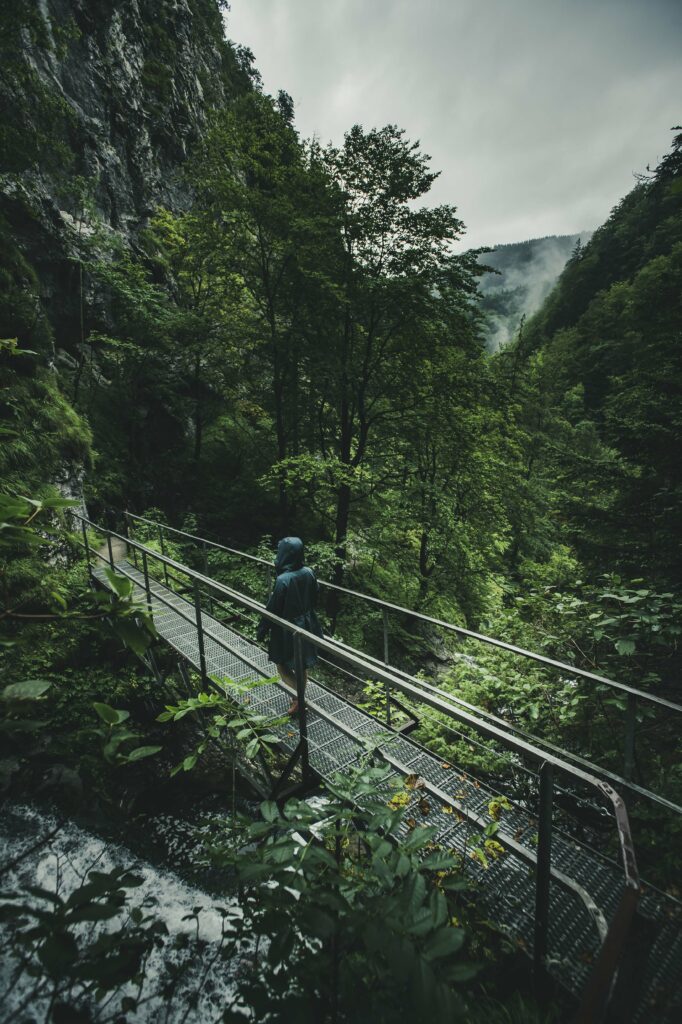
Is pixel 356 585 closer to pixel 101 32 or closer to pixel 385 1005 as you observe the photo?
pixel 385 1005

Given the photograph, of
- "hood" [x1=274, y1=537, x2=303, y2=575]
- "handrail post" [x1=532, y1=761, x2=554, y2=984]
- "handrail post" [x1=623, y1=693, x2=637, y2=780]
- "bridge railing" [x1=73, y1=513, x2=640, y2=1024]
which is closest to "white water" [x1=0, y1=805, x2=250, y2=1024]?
"bridge railing" [x1=73, y1=513, x2=640, y2=1024]

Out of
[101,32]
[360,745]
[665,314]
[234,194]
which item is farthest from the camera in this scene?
[101,32]

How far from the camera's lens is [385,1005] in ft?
3.64

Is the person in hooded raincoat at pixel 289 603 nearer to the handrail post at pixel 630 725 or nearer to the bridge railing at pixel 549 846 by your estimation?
the bridge railing at pixel 549 846

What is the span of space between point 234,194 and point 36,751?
9.94 meters

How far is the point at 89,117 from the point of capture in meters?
14.6

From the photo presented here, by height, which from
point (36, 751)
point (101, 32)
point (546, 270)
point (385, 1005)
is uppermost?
point (546, 270)

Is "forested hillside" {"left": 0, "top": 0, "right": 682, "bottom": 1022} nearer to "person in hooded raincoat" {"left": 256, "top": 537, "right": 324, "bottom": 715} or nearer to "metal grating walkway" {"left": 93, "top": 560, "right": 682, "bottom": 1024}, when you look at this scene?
"metal grating walkway" {"left": 93, "top": 560, "right": 682, "bottom": 1024}

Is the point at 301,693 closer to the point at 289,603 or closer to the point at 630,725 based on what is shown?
the point at 289,603

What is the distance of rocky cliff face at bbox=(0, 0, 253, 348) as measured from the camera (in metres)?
9.19

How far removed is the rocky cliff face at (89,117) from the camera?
9.19 meters

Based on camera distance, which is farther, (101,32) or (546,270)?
(546,270)

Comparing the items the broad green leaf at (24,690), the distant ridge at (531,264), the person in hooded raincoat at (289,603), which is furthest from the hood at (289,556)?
the distant ridge at (531,264)

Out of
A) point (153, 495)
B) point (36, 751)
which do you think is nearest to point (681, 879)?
point (36, 751)
